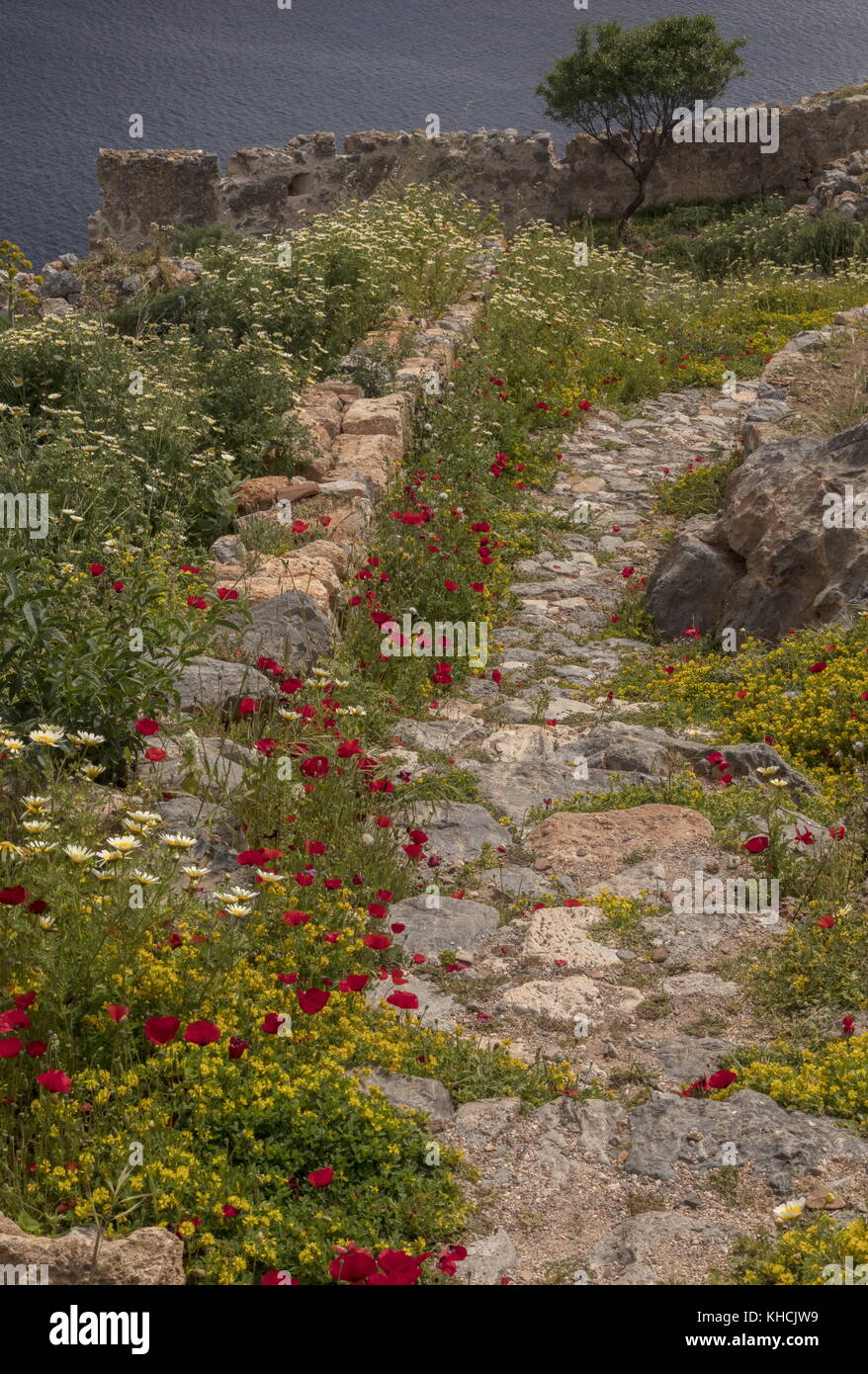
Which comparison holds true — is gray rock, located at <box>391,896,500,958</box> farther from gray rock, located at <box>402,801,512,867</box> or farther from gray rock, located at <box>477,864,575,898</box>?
gray rock, located at <box>402,801,512,867</box>

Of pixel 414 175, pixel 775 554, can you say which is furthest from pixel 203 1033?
pixel 414 175

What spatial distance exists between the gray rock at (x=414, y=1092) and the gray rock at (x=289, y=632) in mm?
2240

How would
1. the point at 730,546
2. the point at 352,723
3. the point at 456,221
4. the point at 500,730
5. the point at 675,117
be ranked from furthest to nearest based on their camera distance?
Result: 1. the point at 675,117
2. the point at 456,221
3. the point at 730,546
4. the point at 500,730
5. the point at 352,723

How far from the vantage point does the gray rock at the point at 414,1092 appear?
3031 millimetres

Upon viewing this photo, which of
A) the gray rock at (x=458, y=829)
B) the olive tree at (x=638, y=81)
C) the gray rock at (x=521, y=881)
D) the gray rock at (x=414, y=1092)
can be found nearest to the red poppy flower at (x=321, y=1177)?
the gray rock at (x=414, y=1092)

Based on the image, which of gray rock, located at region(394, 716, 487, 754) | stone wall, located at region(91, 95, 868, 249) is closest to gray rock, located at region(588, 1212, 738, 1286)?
gray rock, located at region(394, 716, 487, 754)

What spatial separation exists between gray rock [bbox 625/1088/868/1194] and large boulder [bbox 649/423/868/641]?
351cm

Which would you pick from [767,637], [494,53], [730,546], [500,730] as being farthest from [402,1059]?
[494,53]

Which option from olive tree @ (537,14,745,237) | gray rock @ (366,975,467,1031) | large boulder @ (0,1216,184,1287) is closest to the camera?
large boulder @ (0,1216,184,1287)

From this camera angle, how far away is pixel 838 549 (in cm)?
627

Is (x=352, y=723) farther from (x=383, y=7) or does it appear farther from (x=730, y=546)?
(x=383, y=7)

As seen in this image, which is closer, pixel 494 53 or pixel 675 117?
pixel 675 117

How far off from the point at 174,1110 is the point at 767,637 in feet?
14.8

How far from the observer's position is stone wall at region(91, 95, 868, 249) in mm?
23734
